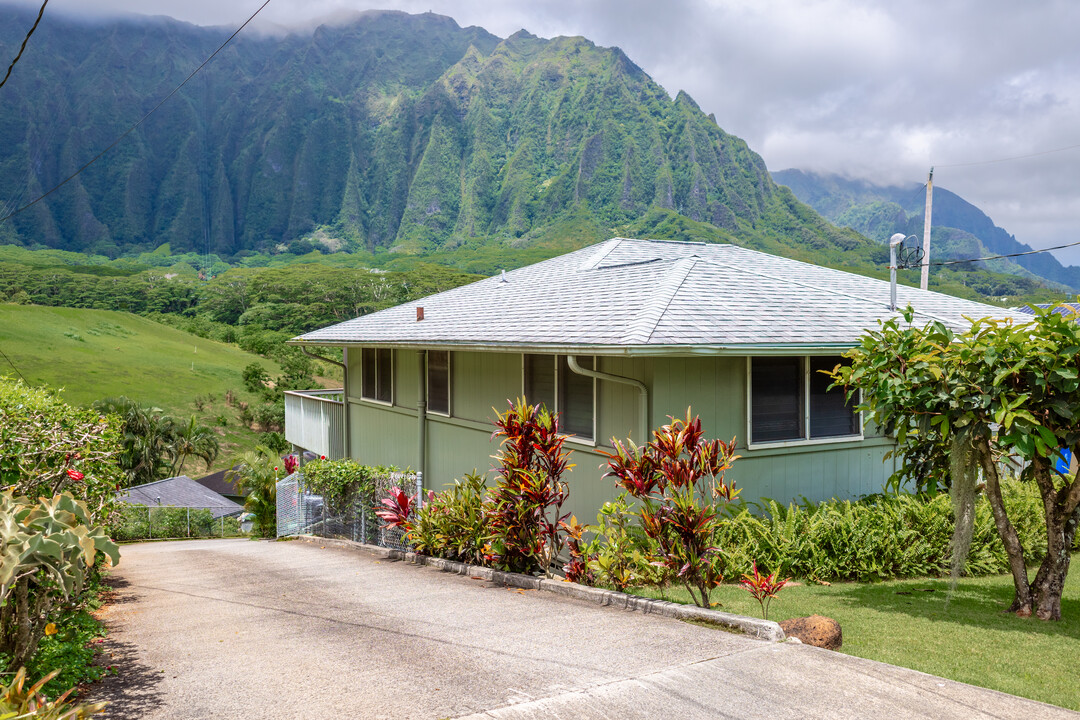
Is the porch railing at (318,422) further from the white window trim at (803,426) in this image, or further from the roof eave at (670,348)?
the white window trim at (803,426)

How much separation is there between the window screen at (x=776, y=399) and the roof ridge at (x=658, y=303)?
4.54ft

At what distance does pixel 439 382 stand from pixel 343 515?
2.89 meters

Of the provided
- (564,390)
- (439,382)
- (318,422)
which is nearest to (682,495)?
(564,390)

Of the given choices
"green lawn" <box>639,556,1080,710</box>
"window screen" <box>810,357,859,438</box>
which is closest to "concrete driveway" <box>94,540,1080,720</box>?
"green lawn" <box>639,556,1080,710</box>

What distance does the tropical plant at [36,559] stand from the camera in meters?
3.59

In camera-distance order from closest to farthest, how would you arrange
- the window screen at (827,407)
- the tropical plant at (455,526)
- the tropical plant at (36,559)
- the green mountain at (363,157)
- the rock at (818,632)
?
the tropical plant at (36,559)
the rock at (818,632)
the tropical plant at (455,526)
the window screen at (827,407)
the green mountain at (363,157)

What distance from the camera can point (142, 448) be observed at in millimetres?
39750

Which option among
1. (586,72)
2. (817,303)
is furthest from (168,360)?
(586,72)

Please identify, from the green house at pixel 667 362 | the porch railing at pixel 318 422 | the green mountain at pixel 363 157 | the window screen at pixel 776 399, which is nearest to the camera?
the green house at pixel 667 362

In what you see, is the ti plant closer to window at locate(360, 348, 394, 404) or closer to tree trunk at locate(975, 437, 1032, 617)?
tree trunk at locate(975, 437, 1032, 617)

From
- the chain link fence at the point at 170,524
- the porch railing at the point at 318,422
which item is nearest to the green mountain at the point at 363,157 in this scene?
the chain link fence at the point at 170,524

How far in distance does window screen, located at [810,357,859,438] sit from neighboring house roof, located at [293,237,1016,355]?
517 mm

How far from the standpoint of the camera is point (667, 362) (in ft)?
28.4

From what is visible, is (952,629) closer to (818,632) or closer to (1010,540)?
(1010,540)
